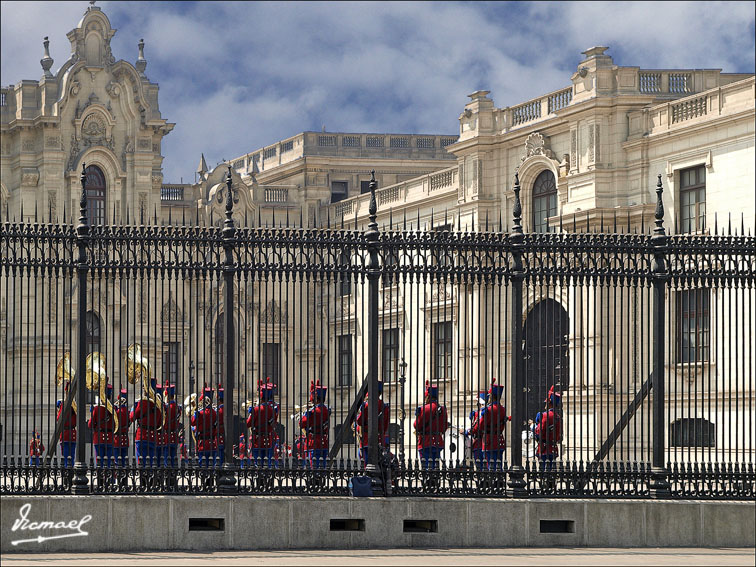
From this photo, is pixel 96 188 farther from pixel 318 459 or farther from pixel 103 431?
pixel 318 459

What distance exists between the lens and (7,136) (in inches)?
2056

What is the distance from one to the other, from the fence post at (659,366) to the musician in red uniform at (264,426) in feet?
14.3

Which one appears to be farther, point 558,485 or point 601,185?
point 601,185

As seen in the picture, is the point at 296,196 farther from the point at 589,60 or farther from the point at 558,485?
the point at 558,485

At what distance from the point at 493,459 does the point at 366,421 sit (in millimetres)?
1582

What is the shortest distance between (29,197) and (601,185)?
21794 millimetres

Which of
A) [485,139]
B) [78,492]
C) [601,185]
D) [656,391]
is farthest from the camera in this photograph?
[485,139]

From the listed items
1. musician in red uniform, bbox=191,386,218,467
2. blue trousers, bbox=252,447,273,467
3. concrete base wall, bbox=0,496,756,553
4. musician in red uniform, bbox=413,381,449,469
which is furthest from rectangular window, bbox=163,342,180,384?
musician in red uniform, bbox=413,381,449,469

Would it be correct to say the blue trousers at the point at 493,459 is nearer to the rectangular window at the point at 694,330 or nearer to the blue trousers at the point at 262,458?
the blue trousers at the point at 262,458

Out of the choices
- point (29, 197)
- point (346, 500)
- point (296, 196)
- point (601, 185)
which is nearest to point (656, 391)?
point (346, 500)

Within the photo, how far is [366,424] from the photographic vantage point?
55.3ft

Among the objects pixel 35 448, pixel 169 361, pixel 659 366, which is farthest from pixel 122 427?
pixel 659 366

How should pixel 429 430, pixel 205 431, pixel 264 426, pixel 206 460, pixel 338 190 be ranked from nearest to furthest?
pixel 206 460
pixel 264 426
pixel 429 430
pixel 205 431
pixel 338 190

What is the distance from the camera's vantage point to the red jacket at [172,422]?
16.0m
